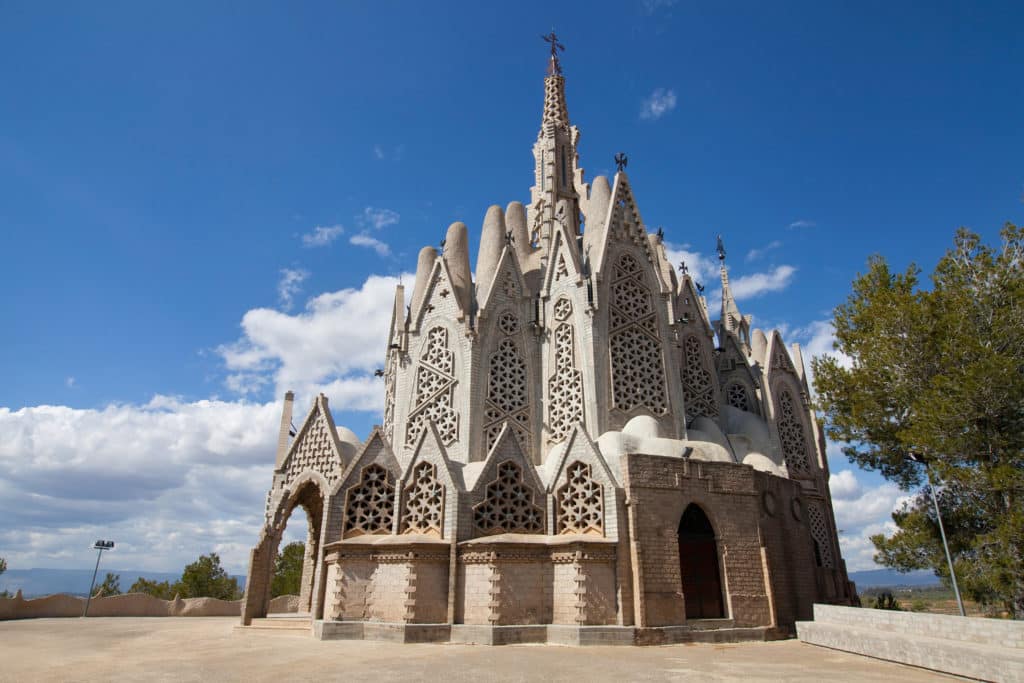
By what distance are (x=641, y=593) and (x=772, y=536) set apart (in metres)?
5.23

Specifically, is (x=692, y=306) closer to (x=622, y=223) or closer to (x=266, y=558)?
(x=622, y=223)

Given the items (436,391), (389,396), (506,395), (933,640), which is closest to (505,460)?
(506,395)

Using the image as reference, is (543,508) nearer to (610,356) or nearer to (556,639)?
(556,639)

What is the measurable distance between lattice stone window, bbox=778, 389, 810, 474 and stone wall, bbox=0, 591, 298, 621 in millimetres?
23230

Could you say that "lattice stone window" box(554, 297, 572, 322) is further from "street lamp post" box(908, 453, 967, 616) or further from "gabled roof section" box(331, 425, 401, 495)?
"street lamp post" box(908, 453, 967, 616)

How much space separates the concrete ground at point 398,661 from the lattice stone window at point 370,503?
9.98 feet

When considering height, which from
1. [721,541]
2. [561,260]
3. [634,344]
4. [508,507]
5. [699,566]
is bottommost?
[699,566]

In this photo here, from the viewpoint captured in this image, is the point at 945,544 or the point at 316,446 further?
the point at 316,446

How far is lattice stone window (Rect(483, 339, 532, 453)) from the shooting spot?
21047mm

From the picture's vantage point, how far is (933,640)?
10.9 metres

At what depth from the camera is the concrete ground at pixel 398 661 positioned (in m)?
9.82

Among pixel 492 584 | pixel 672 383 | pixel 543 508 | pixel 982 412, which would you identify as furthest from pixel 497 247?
pixel 982 412

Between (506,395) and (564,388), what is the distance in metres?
2.08

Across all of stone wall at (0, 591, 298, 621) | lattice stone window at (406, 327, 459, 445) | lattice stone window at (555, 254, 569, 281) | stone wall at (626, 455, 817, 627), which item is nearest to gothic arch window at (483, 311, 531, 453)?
lattice stone window at (406, 327, 459, 445)
